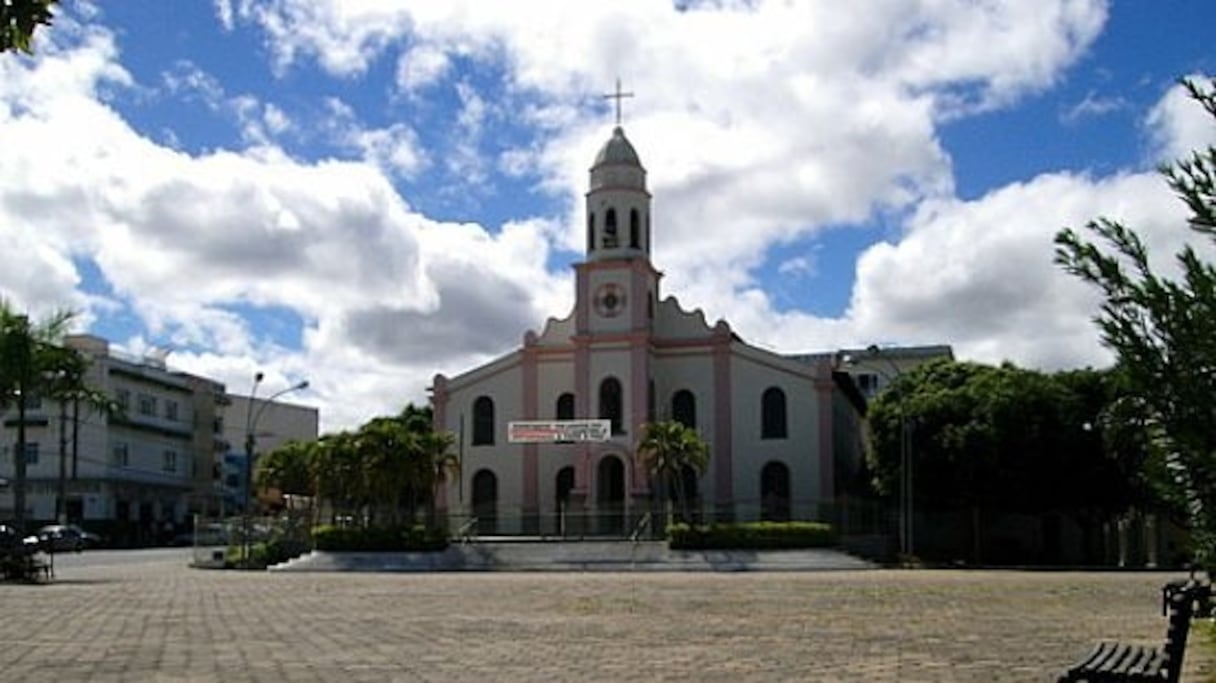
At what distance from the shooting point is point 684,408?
62188 millimetres

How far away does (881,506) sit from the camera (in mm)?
57156

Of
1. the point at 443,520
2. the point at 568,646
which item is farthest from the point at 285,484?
the point at 568,646

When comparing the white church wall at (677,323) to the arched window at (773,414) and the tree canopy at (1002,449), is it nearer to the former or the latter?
the arched window at (773,414)

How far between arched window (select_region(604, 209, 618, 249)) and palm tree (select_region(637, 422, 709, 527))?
34.2 ft

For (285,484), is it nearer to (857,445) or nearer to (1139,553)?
(857,445)

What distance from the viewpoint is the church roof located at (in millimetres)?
63188

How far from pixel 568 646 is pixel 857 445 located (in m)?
56.1

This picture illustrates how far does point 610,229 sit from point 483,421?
10063mm

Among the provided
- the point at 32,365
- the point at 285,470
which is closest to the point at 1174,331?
the point at 32,365

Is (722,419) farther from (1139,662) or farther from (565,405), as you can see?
(1139,662)

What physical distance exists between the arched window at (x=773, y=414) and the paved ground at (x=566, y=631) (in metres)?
26.8

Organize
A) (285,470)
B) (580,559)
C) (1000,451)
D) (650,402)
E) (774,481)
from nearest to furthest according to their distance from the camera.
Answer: (580,559), (1000,451), (774,481), (650,402), (285,470)

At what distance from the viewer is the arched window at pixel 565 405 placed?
62844 mm

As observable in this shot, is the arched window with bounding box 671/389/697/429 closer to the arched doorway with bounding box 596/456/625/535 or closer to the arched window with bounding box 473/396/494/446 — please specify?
the arched doorway with bounding box 596/456/625/535
